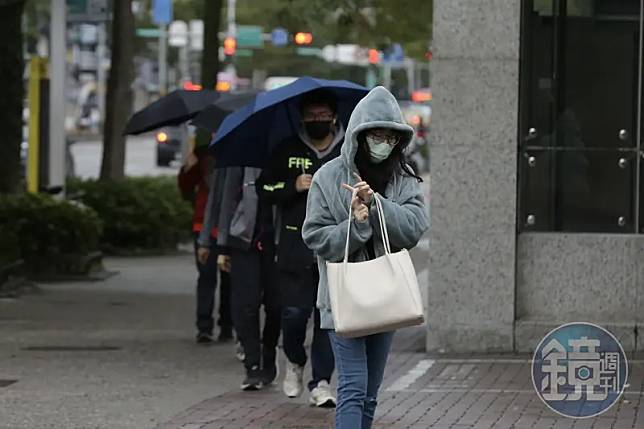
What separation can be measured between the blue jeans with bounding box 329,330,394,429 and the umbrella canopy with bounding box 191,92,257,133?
519 centimetres

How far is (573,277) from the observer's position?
1232 cm

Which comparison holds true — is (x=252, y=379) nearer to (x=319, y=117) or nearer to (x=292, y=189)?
(x=292, y=189)

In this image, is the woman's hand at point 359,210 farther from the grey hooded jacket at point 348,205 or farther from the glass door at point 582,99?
the glass door at point 582,99

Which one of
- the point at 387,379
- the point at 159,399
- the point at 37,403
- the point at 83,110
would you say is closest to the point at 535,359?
the point at 387,379

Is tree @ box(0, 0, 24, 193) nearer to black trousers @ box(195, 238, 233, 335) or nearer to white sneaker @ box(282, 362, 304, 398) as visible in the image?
black trousers @ box(195, 238, 233, 335)

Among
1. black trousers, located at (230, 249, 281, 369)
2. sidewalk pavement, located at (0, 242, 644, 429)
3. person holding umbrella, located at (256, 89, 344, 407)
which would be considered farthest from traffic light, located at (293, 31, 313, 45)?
person holding umbrella, located at (256, 89, 344, 407)

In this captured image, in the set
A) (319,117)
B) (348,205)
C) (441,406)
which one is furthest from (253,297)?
(348,205)

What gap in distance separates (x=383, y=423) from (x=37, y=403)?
7.19ft

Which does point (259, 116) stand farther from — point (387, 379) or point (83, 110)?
point (83, 110)

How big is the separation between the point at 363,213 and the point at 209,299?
6.70 metres

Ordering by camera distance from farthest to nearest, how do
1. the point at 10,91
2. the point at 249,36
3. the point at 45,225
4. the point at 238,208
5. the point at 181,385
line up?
the point at 249,36
the point at 10,91
the point at 45,225
the point at 181,385
the point at 238,208

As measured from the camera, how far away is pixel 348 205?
7.25m

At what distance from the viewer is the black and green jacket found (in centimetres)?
967

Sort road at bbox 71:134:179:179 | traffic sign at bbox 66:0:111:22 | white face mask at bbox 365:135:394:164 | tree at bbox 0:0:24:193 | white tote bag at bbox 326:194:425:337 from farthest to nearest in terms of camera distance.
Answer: road at bbox 71:134:179:179, traffic sign at bbox 66:0:111:22, tree at bbox 0:0:24:193, white face mask at bbox 365:135:394:164, white tote bag at bbox 326:194:425:337
